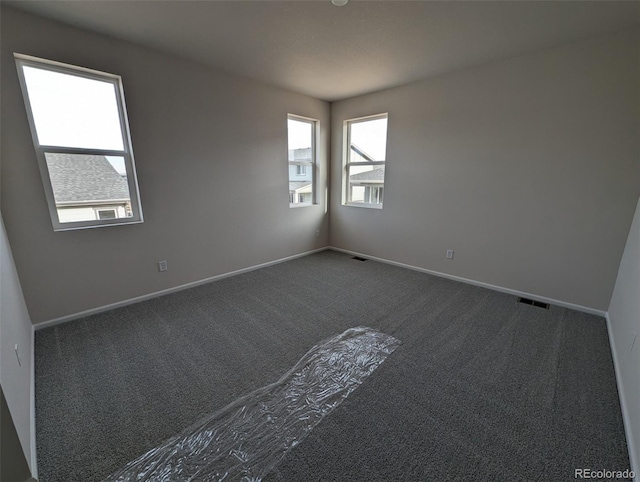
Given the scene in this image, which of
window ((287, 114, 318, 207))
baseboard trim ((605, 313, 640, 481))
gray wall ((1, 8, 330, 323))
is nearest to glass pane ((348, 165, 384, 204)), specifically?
window ((287, 114, 318, 207))

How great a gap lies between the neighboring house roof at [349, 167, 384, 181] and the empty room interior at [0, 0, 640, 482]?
21 centimetres

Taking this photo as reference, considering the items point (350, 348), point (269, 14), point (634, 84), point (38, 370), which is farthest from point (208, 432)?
point (634, 84)

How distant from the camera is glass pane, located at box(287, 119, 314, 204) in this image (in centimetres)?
425

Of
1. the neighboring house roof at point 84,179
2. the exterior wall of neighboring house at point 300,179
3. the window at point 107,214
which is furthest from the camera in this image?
the exterior wall of neighboring house at point 300,179

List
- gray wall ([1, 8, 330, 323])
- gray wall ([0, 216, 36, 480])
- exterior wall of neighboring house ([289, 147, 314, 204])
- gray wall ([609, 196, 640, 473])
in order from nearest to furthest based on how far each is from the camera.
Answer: gray wall ([0, 216, 36, 480])
gray wall ([609, 196, 640, 473])
gray wall ([1, 8, 330, 323])
exterior wall of neighboring house ([289, 147, 314, 204])

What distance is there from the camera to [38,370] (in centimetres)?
190

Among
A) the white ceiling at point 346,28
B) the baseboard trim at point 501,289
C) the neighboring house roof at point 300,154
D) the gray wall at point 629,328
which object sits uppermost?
the white ceiling at point 346,28

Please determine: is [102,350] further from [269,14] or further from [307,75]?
[307,75]

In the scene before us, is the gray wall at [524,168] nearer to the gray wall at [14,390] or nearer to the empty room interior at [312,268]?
the empty room interior at [312,268]

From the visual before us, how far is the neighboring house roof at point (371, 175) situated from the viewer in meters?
4.24

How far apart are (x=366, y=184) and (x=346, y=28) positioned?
242cm

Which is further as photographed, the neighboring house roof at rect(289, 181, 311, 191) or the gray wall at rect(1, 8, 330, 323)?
the neighboring house roof at rect(289, 181, 311, 191)

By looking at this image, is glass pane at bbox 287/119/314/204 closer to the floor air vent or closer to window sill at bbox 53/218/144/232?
window sill at bbox 53/218/144/232

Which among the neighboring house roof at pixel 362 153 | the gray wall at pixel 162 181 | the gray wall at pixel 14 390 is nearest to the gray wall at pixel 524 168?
the neighboring house roof at pixel 362 153
